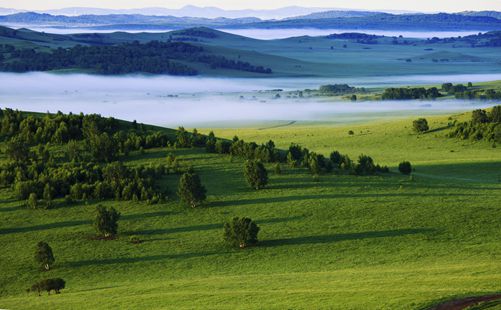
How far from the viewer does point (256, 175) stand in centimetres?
5809

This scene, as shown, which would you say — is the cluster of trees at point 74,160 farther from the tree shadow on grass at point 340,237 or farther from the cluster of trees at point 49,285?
the cluster of trees at point 49,285

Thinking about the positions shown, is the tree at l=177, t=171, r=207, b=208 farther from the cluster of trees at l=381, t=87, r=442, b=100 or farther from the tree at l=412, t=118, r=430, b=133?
the cluster of trees at l=381, t=87, r=442, b=100

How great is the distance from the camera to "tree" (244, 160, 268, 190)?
2287 inches

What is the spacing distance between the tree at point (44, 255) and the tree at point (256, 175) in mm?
18729

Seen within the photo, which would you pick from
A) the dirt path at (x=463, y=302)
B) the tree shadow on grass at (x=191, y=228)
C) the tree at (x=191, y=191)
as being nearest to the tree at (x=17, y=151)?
the tree at (x=191, y=191)

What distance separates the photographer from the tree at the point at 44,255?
42.7m

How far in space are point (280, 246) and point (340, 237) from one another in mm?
3637

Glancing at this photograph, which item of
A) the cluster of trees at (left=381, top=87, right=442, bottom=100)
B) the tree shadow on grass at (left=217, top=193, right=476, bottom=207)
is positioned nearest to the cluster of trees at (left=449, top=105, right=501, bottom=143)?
the tree shadow on grass at (left=217, top=193, right=476, bottom=207)

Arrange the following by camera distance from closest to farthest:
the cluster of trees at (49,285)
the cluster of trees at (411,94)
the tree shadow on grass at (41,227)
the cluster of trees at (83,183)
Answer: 1. the cluster of trees at (49,285)
2. the tree shadow on grass at (41,227)
3. the cluster of trees at (83,183)
4. the cluster of trees at (411,94)

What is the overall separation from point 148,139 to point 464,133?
124 feet

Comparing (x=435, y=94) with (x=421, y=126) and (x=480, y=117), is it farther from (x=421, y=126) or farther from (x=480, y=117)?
(x=480, y=117)

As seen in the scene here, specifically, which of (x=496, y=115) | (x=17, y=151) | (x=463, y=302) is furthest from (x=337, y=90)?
(x=463, y=302)

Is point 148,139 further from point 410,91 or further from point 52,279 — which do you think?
point 410,91

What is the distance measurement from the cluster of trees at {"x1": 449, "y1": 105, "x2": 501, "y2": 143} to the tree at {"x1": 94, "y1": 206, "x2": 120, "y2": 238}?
50503 millimetres
